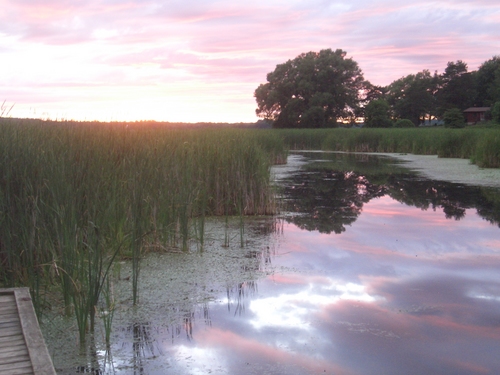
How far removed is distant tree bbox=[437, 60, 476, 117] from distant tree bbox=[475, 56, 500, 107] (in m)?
1.32

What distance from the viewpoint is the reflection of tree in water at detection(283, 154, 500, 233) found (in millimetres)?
7553

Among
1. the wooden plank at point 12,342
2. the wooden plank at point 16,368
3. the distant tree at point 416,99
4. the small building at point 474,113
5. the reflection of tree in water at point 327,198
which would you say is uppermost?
the distant tree at point 416,99

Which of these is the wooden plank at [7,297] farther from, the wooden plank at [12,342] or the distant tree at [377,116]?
the distant tree at [377,116]

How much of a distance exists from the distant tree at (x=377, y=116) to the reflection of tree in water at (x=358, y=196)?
26.2m

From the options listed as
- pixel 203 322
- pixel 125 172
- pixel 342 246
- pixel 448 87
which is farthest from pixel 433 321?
pixel 448 87

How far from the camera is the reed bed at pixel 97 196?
3455 mm

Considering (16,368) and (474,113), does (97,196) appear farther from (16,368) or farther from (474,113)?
(474,113)

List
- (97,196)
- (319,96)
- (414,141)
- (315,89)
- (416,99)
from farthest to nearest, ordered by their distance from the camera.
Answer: (416,99) < (315,89) < (319,96) < (414,141) < (97,196)

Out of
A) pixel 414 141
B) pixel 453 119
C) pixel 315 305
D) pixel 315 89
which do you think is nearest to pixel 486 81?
pixel 453 119

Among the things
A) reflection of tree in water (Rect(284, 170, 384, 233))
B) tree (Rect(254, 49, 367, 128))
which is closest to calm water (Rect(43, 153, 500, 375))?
reflection of tree in water (Rect(284, 170, 384, 233))

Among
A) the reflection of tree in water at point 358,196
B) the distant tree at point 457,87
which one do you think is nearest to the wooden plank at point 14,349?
the reflection of tree in water at point 358,196

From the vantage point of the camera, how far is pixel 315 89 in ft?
129

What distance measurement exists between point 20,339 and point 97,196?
6.12 feet

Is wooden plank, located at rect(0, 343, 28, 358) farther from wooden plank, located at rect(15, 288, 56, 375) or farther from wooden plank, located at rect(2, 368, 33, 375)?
wooden plank, located at rect(2, 368, 33, 375)
